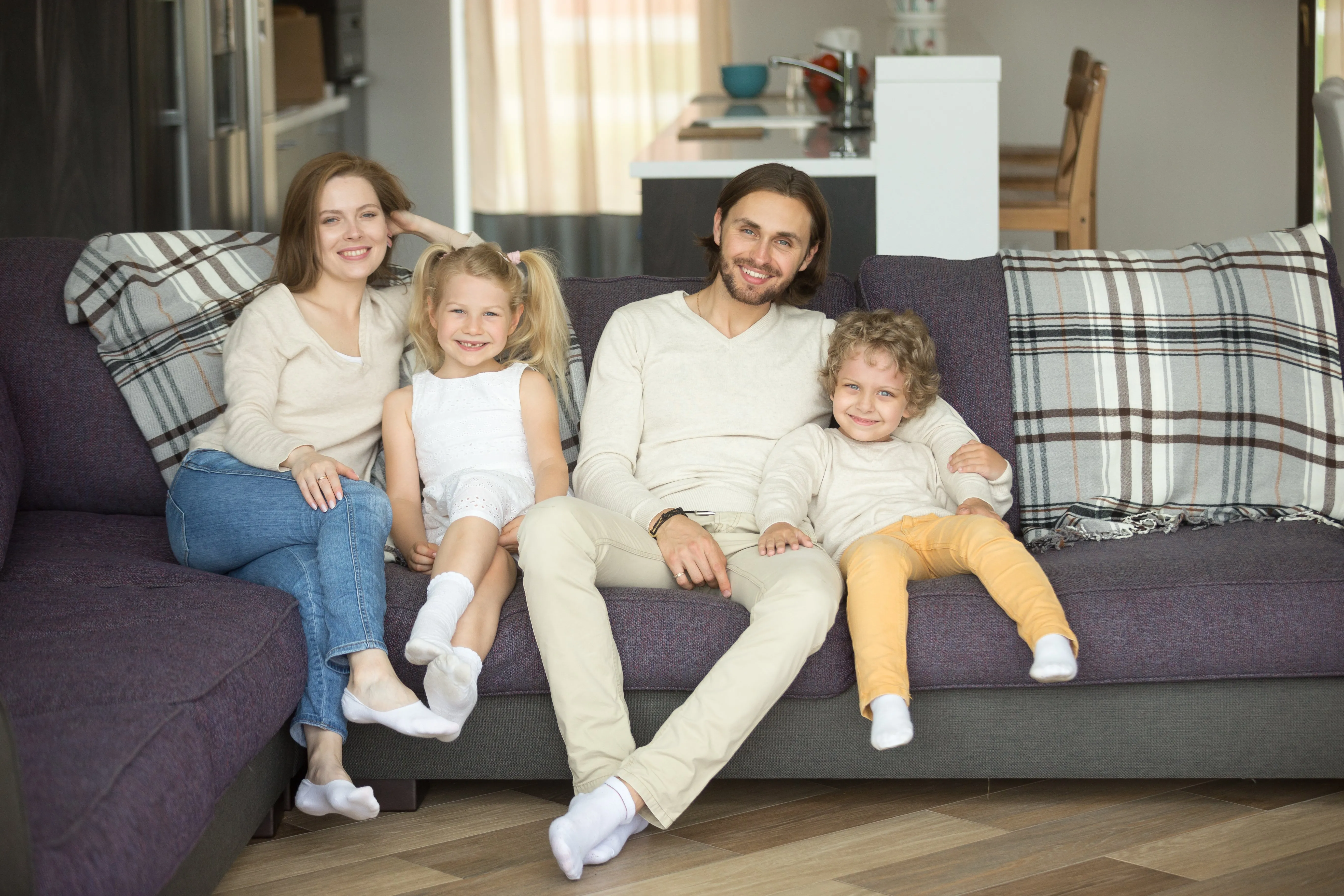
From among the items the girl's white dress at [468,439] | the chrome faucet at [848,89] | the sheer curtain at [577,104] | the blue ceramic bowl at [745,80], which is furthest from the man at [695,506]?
the sheer curtain at [577,104]

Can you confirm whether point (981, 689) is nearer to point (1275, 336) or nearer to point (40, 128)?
point (1275, 336)

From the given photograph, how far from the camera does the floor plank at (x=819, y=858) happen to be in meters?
1.67

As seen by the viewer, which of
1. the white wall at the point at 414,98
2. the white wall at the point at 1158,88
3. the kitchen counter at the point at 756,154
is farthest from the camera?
the white wall at the point at 414,98

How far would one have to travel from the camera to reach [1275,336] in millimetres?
2260

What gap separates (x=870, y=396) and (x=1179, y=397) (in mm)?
580

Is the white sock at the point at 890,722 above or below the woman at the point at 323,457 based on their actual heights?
below

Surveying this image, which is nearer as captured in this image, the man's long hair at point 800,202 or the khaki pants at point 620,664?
the khaki pants at point 620,664

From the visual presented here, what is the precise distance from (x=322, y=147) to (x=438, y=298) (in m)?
3.24

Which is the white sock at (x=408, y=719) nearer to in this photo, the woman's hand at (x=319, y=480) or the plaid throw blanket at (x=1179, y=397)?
the woman's hand at (x=319, y=480)

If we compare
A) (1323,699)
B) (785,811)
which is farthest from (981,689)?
(1323,699)

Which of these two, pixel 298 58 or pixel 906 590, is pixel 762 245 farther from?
pixel 298 58

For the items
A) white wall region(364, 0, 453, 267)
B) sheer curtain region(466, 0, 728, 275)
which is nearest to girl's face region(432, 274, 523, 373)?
sheer curtain region(466, 0, 728, 275)

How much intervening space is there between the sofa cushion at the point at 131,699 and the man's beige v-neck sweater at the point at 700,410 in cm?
61

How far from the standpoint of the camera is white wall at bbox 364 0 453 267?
5887 mm
